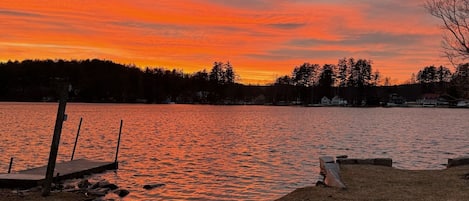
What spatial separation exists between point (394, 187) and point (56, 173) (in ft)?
40.5

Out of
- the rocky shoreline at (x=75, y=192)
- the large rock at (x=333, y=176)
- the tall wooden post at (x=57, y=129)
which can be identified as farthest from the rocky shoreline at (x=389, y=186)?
the tall wooden post at (x=57, y=129)

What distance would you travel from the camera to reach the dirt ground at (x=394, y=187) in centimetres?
1244

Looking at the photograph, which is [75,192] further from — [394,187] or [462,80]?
[462,80]

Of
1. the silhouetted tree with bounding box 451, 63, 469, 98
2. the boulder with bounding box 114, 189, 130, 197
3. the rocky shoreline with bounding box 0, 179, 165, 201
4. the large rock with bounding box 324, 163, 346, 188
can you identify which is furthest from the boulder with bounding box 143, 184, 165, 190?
the silhouetted tree with bounding box 451, 63, 469, 98

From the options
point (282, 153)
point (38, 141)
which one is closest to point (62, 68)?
point (38, 141)

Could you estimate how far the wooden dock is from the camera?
1587cm

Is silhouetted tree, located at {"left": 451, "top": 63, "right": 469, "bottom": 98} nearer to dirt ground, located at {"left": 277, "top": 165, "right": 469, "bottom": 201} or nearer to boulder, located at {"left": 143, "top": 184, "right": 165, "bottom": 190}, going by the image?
dirt ground, located at {"left": 277, "top": 165, "right": 469, "bottom": 201}

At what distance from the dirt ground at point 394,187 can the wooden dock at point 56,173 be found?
873 centimetres

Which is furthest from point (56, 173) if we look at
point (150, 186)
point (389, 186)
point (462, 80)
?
point (462, 80)

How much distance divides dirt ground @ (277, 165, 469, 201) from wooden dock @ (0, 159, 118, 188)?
873cm

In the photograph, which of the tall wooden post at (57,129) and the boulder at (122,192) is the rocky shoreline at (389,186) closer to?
the boulder at (122,192)

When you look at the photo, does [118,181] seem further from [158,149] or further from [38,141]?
[38,141]

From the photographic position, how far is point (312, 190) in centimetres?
1377

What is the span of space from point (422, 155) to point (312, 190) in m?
19.6
